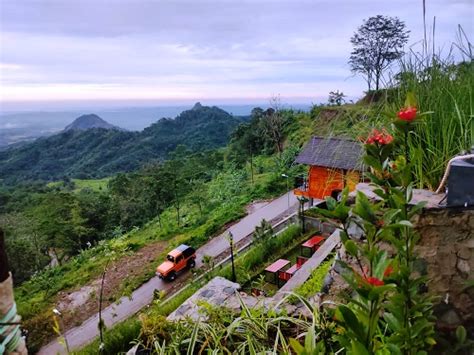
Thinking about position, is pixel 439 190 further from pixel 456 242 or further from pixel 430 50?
pixel 430 50

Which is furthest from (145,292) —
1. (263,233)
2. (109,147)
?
(109,147)

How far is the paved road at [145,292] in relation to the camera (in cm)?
728

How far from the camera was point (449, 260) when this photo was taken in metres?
1.39

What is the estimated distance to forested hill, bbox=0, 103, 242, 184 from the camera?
111 ft

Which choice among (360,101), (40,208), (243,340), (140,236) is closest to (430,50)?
(360,101)

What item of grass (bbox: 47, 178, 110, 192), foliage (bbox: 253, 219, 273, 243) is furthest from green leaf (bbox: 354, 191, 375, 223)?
grass (bbox: 47, 178, 110, 192)

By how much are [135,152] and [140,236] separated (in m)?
22.0

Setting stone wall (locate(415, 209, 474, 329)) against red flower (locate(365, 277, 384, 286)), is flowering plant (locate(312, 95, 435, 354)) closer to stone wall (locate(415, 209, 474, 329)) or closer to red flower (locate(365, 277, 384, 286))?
red flower (locate(365, 277, 384, 286))

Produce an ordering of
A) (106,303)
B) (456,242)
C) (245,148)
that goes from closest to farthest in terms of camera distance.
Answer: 1. (456,242)
2. (106,303)
3. (245,148)

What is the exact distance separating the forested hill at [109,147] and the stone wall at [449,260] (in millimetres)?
30694

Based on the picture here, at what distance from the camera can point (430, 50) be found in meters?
1.56

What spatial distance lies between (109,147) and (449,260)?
1528 inches

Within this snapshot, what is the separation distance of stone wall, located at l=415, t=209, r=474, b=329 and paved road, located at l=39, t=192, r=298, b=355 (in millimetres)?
4500

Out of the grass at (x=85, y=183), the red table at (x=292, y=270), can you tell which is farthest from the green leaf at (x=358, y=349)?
the grass at (x=85, y=183)
